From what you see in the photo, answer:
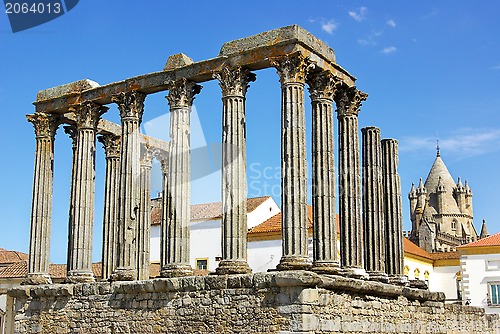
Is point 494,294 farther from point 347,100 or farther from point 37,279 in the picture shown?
point 37,279

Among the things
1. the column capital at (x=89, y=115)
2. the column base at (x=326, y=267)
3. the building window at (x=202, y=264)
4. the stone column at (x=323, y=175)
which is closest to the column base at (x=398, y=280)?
the stone column at (x=323, y=175)

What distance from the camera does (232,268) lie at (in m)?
16.8

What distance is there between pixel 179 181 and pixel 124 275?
302 cm

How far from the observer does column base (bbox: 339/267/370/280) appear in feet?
58.9

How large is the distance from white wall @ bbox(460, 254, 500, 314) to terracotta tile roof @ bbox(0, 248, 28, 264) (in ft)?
86.8

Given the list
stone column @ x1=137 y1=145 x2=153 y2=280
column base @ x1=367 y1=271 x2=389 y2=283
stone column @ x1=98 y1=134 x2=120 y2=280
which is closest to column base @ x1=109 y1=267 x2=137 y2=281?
stone column @ x1=137 y1=145 x2=153 y2=280

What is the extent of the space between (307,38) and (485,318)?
40.4ft

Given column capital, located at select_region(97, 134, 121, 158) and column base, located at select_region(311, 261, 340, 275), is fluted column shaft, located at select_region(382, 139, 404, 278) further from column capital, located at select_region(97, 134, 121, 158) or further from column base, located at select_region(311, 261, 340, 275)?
column capital, located at select_region(97, 134, 121, 158)

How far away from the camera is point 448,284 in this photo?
170ft

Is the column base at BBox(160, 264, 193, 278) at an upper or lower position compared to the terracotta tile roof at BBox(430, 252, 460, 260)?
lower

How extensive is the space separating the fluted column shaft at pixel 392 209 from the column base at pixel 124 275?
7.28 meters

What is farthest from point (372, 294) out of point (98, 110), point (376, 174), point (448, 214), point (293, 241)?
point (448, 214)

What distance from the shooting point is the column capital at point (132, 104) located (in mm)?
20155

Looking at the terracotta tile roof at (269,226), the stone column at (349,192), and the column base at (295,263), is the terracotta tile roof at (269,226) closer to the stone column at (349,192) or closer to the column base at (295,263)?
the stone column at (349,192)
